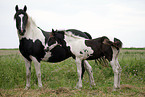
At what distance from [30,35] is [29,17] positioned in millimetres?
791

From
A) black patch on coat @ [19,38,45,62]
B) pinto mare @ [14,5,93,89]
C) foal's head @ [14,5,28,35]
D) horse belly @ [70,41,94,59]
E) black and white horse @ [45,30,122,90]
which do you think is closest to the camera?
black and white horse @ [45,30,122,90]

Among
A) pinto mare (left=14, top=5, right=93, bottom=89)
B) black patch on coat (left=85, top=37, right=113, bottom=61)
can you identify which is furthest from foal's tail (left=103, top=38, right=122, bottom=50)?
pinto mare (left=14, top=5, right=93, bottom=89)

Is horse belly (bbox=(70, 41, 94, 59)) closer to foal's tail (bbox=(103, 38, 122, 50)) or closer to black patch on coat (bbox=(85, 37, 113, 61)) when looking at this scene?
black patch on coat (bbox=(85, 37, 113, 61))

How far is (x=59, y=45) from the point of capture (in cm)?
780

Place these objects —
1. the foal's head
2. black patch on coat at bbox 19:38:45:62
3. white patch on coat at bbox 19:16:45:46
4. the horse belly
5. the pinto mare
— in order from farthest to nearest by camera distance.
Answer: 1. white patch on coat at bbox 19:16:45:46
2. black patch on coat at bbox 19:38:45:62
3. the pinto mare
4. the foal's head
5. the horse belly

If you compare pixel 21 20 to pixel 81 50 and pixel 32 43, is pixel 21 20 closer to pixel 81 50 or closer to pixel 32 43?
pixel 32 43

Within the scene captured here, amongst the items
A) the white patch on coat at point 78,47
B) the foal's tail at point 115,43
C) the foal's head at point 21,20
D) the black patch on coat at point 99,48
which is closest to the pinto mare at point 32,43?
the foal's head at point 21,20

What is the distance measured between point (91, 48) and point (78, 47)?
0.52 m

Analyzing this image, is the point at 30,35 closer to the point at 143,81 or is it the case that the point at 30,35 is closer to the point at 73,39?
the point at 73,39

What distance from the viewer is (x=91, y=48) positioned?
6797 mm

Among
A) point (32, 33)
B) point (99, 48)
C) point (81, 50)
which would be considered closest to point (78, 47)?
point (81, 50)

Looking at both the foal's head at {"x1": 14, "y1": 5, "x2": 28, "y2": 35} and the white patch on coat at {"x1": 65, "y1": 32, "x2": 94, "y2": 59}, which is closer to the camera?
the white patch on coat at {"x1": 65, "y1": 32, "x2": 94, "y2": 59}

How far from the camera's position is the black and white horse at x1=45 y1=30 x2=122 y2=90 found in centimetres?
655

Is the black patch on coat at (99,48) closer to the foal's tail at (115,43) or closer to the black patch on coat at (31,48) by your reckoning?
the foal's tail at (115,43)
